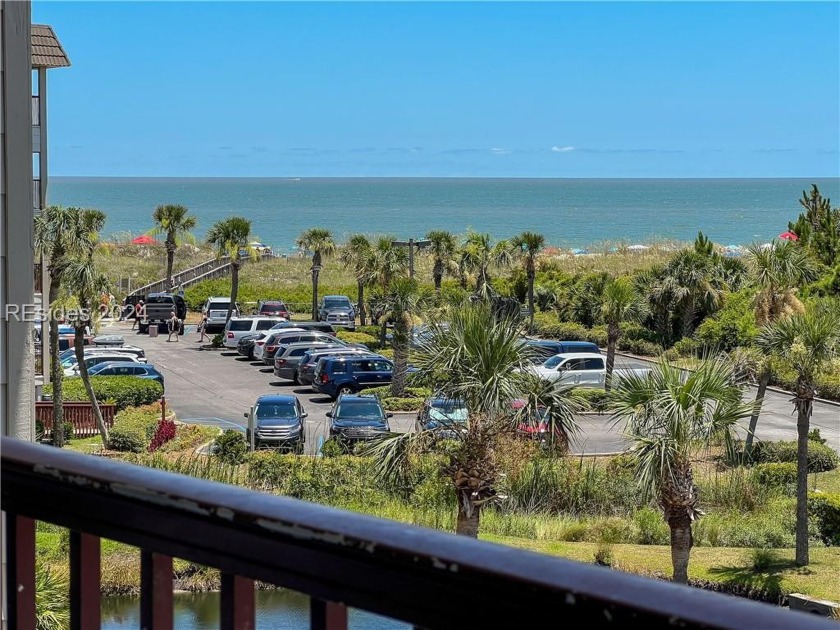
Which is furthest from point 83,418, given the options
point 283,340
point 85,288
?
point 283,340

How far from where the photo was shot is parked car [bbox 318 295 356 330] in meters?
48.8

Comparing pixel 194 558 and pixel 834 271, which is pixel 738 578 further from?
pixel 834 271

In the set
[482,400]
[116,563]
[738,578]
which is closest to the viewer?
[116,563]

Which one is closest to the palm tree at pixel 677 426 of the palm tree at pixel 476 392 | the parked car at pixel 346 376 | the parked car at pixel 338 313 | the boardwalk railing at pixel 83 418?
the palm tree at pixel 476 392

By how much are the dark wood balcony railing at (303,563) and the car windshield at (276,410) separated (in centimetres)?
2359

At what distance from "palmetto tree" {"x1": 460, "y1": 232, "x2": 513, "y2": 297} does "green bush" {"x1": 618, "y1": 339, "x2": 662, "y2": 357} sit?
22.2 ft

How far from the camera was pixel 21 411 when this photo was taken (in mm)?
8695

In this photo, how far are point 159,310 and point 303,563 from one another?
47.6 m

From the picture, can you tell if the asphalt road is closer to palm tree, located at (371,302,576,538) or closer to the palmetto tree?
palm tree, located at (371,302,576,538)

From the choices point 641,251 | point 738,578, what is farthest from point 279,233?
point 738,578

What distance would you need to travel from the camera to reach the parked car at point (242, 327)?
4222 centimetres

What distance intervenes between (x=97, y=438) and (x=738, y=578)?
52.6 ft

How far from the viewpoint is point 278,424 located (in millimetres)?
24766

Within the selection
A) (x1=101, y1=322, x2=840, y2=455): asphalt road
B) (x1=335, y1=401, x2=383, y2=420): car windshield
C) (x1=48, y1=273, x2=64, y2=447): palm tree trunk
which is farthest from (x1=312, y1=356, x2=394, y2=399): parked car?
(x1=48, y1=273, x2=64, y2=447): palm tree trunk
